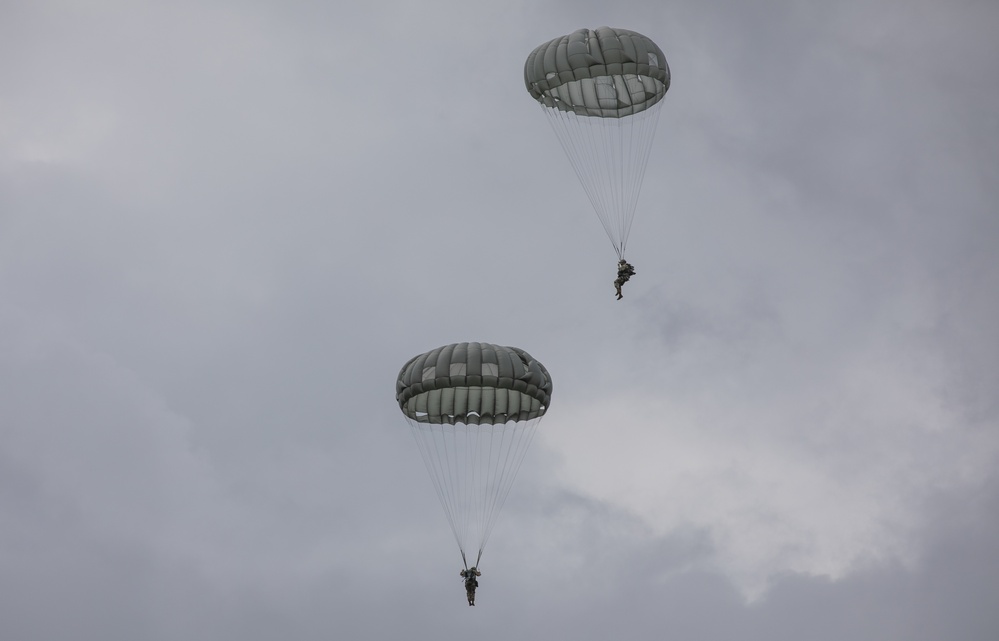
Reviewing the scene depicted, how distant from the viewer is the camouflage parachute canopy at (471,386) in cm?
5459

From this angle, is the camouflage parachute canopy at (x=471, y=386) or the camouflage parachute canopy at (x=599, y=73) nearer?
the camouflage parachute canopy at (x=471, y=386)

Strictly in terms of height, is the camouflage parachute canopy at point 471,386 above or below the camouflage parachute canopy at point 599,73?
below

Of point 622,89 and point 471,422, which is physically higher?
point 622,89

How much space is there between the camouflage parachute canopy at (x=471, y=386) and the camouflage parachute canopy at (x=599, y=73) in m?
9.46

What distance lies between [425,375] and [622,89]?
12.7 metres

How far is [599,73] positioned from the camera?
55.4 metres

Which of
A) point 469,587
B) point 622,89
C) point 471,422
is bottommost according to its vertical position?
point 469,587

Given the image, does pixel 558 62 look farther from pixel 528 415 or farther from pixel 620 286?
pixel 528 415

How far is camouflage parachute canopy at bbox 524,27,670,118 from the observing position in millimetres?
55500

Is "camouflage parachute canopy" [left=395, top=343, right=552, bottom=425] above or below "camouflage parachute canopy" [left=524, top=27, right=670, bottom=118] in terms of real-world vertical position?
below

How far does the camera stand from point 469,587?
54062mm

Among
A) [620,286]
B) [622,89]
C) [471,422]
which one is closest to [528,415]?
[471,422]

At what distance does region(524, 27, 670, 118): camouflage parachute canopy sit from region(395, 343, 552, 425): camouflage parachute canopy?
31.0ft

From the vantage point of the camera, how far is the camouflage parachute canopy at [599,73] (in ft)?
182
